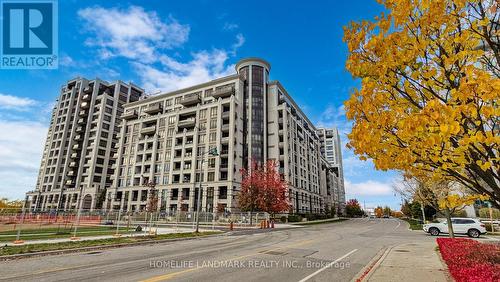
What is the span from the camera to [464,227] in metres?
23.1

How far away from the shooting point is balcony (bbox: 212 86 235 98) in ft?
219

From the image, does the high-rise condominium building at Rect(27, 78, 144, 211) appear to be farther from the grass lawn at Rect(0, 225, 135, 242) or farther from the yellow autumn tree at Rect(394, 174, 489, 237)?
the yellow autumn tree at Rect(394, 174, 489, 237)

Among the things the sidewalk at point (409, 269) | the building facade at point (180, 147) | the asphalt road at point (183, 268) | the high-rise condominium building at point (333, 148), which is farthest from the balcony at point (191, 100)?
the high-rise condominium building at point (333, 148)

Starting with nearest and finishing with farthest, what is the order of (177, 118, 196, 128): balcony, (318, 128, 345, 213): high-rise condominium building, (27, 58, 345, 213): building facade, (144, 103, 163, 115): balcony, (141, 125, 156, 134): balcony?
(27, 58, 345, 213): building facade
(177, 118, 196, 128): balcony
(141, 125, 156, 134): balcony
(144, 103, 163, 115): balcony
(318, 128, 345, 213): high-rise condominium building

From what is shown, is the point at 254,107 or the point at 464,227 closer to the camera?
the point at 464,227

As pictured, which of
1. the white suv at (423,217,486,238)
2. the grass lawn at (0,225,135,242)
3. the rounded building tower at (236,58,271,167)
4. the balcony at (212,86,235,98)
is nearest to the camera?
the grass lawn at (0,225,135,242)

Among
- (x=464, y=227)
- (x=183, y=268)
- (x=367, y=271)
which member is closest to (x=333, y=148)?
(x=464, y=227)

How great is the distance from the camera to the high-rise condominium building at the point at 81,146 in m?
80.4

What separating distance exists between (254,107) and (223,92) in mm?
8568

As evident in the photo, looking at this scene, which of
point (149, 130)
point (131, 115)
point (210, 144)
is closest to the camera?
point (210, 144)

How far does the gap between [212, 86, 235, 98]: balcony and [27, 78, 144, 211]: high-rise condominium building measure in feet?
111

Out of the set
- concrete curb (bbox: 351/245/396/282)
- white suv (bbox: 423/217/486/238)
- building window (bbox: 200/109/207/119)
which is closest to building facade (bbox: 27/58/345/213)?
building window (bbox: 200/109/207/119)

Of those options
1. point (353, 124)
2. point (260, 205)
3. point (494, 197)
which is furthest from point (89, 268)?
point (260, 205)

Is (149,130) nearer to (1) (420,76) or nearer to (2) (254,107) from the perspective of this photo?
(2) (254,107)
